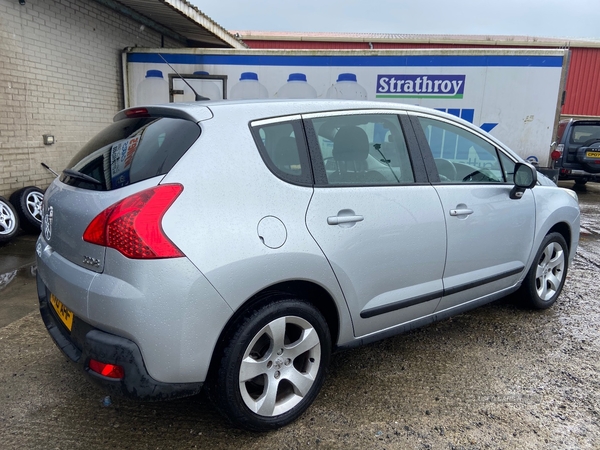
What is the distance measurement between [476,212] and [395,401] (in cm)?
129

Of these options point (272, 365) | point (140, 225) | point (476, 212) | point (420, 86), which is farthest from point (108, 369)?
point (420, 86)

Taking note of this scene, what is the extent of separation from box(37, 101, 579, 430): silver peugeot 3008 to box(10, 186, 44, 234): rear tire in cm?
408

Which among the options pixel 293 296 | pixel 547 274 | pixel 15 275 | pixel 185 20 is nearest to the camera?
pixel 293 296

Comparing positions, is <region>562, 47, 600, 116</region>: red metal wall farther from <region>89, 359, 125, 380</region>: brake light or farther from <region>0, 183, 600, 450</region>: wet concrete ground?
<region>89, 359, 125, 380</region>: brake light

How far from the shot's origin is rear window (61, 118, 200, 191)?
190cm

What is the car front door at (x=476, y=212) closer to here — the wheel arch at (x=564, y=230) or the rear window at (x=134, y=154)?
the wheel arch at (x=564, y=230)

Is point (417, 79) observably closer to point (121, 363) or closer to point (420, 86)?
point (420, 86)

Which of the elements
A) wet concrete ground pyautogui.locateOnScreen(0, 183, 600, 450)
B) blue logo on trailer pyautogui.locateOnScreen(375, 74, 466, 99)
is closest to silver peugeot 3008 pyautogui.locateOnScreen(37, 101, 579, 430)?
wet concrete ground pyautogui.locateOnScreen(0, 183, 600, 450)

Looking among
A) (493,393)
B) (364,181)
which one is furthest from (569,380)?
(364,181)

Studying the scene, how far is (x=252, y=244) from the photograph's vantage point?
191 centimetres

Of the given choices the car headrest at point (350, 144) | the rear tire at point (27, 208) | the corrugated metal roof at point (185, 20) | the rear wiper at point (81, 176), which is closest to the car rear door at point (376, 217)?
the car headrest at point (350, 144)

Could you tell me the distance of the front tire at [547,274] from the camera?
350 centimetres

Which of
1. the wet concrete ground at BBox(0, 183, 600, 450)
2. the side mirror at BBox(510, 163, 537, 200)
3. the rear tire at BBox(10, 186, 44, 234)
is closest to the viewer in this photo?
the wet concrete ground at BBox(0, 183, 600, 450)

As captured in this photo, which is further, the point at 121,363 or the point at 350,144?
the point at 350,144
